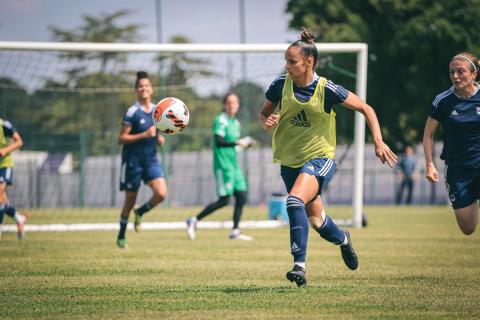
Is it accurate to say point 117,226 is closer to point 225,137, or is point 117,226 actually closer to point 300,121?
point 225,137

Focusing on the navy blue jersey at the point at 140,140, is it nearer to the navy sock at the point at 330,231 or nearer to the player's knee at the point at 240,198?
the player's knee at the point at 240,198

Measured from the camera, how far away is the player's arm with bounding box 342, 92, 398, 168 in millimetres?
7207

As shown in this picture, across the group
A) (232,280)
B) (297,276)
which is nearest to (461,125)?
(297,276)

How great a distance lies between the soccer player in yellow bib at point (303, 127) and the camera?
7371mm

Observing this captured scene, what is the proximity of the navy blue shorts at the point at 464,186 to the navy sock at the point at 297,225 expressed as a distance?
5.66 feet

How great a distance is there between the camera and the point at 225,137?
14203mm

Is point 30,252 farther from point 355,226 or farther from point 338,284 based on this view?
point 355,226

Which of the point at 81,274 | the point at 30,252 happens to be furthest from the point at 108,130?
the point at 81,274

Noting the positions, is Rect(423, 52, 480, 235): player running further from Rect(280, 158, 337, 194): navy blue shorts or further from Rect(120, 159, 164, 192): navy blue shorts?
Rect(120, 159, 164, 192): navy blue shorts

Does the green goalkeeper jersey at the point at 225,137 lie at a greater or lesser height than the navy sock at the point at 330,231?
greater

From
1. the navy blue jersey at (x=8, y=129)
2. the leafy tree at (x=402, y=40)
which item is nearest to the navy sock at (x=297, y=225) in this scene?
the navy blue jersey at (x=8, y=129)

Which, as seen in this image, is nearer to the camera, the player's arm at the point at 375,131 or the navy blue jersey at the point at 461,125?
the player's arm at the point at 375,131

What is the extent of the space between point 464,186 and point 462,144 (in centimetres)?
40

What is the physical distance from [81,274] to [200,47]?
24.1 ft
